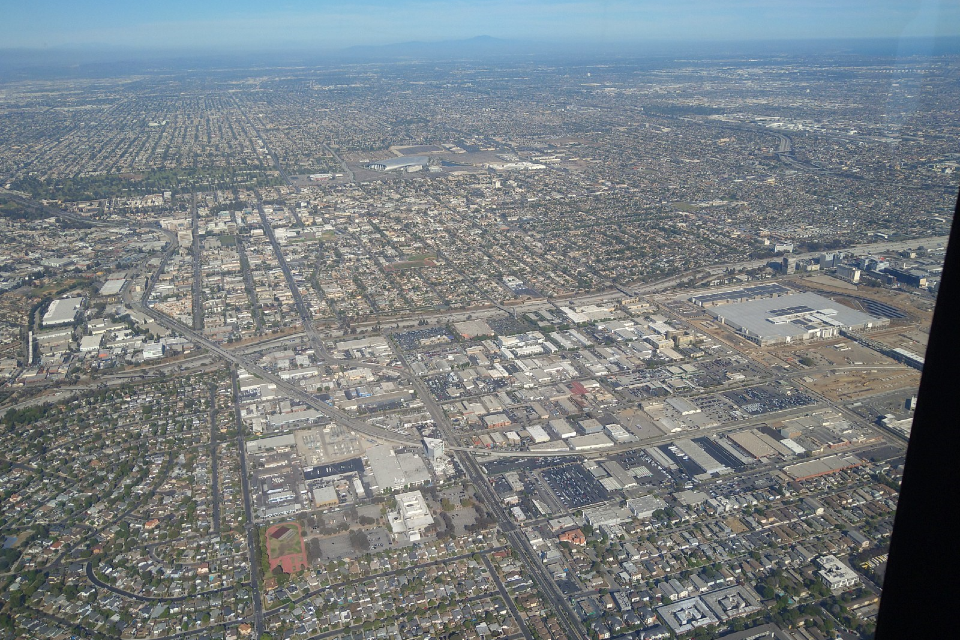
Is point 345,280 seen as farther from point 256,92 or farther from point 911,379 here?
point 256,92

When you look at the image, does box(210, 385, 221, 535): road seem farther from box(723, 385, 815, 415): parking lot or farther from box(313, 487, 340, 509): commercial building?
box(723, 385, 815, 415): parking lot

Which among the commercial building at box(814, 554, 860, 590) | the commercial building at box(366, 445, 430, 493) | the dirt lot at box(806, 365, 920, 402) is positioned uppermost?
the dirt lot at box(806, 365, 920, 402)

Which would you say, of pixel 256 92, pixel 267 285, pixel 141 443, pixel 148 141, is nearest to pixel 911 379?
pixel 141 443

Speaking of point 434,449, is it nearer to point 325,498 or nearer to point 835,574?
point 325,498

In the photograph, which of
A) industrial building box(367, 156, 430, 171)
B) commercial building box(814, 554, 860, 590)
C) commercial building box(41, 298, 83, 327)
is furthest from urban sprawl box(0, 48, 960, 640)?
industrial building box(367, 156, 430, 171)

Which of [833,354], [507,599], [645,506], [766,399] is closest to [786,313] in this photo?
[833,354]
